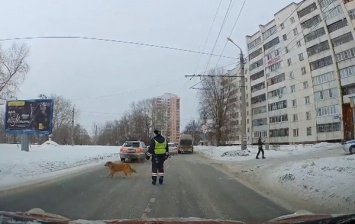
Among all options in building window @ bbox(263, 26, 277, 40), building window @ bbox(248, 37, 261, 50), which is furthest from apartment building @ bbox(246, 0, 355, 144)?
building window @ bbox(248, 37, 261, 50)

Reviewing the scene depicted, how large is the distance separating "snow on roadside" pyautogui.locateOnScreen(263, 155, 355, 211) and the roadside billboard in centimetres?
2062

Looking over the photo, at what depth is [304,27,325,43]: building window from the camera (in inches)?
563

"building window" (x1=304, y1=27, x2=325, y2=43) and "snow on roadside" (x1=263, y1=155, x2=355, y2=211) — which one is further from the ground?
"building window" (x1=304, y1=27, x2=325, y2=43)

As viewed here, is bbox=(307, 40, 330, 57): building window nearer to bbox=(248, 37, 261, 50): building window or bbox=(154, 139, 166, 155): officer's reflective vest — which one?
bbox=(154, 139, 166, 155): officer's reflective vest

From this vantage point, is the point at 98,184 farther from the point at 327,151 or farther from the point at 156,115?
the point at 156,115

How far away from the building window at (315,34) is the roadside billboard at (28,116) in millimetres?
20922

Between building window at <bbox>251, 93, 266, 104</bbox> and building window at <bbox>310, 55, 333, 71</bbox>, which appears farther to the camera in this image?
building window at <bbox>251, 93, 266, 104</bbox>

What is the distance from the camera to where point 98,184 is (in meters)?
13.3

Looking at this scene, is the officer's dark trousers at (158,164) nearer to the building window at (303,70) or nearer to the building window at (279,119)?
Answer: the building window at (303,70)

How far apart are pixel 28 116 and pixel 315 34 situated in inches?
905

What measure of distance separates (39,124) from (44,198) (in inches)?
871

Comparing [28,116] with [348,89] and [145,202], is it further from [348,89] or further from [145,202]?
[348,89]

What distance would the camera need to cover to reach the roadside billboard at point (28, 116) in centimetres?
3016

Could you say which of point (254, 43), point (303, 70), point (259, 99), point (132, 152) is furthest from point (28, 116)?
point (259, 99)
